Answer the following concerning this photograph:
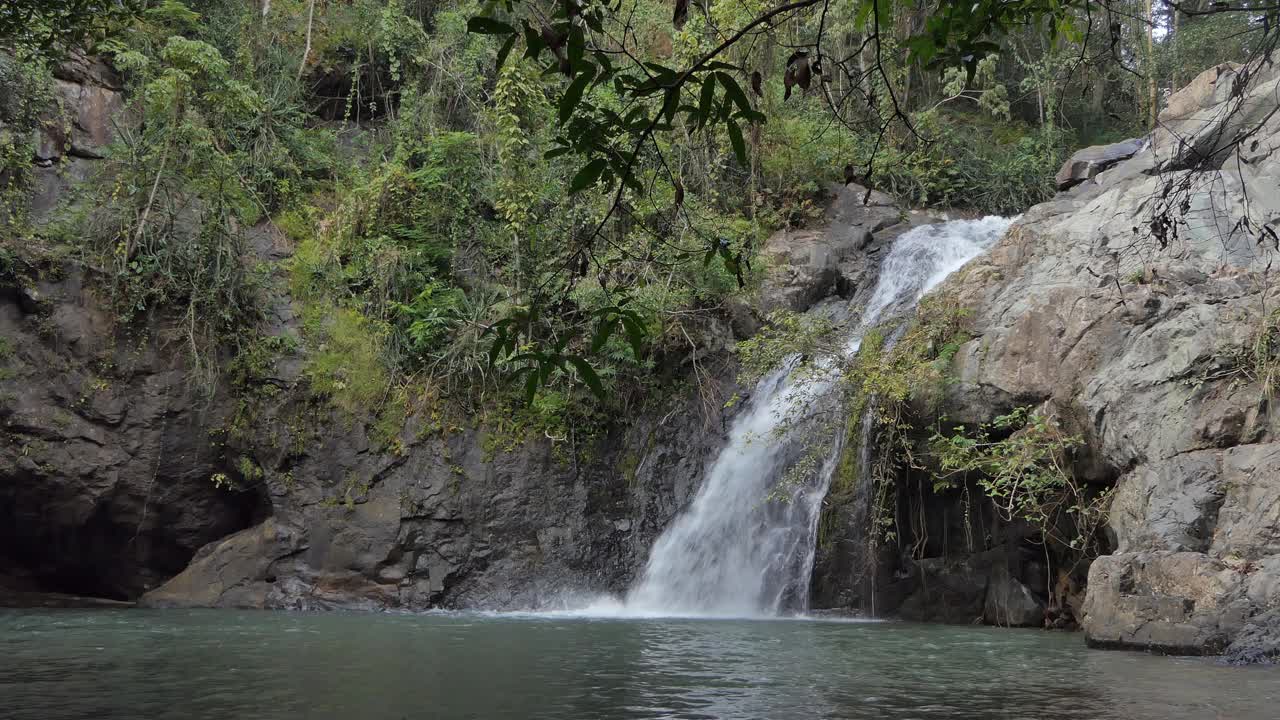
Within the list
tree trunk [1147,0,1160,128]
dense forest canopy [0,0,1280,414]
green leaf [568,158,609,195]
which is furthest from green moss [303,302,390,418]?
tree trunk [1147,0,1160,128]

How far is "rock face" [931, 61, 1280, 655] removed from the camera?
696cm

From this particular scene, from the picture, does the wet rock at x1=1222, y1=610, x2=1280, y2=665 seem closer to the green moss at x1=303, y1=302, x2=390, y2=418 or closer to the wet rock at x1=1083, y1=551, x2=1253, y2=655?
the wet rock at x1=1083, y1=551, x2=1253, y2=655

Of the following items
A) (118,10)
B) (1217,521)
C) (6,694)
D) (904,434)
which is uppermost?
(118,10)

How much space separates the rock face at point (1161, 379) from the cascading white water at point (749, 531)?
6.49 ft

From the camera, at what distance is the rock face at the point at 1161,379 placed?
22.9 ft

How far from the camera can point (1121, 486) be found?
824cm

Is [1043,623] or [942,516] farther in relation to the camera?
[942,516]

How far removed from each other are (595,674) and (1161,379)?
5311mm

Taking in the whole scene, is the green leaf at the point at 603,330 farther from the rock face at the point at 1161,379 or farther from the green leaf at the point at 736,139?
the rock face at the point at 1161,379

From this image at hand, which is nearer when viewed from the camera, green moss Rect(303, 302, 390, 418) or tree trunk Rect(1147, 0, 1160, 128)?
green moss Rect(303, 302, 390, 418)

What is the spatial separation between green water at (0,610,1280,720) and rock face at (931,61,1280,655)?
627mm

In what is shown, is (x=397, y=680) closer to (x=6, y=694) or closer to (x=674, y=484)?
(x=6, y=694)

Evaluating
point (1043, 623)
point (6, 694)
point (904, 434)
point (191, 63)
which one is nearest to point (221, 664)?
point (6, 694)

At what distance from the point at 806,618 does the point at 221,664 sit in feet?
18.6
